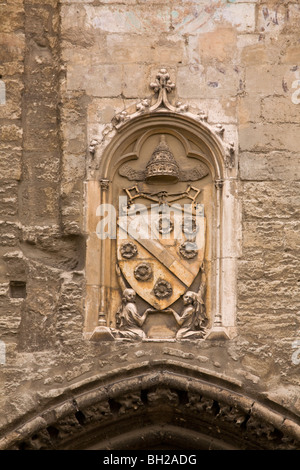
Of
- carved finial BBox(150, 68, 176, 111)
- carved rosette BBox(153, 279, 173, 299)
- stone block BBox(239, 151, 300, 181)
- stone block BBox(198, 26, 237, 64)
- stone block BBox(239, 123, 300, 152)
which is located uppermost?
stone block BBox(198, 26, 237, 64)

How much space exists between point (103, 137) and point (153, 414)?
2.25m

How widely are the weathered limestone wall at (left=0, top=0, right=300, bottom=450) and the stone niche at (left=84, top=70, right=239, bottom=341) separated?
0.10 meters

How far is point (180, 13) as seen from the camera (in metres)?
11.1

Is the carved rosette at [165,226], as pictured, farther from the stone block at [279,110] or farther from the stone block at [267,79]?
the stone block at [267,79]

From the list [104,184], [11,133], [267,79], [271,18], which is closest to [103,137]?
[104,184]

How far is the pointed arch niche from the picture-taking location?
10.7m

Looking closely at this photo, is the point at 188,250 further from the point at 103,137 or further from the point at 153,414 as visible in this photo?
the point at 153,414

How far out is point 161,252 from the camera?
10789 millimetres

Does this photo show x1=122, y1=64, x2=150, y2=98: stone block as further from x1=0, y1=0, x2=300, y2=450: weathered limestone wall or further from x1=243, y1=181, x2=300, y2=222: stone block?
x1=243, y1=181, x2=300, y2=222: stone block

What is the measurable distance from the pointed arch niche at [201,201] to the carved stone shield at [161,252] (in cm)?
9

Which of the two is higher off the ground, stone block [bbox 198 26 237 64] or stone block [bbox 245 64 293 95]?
stone block [bbox 198 26 237 64]

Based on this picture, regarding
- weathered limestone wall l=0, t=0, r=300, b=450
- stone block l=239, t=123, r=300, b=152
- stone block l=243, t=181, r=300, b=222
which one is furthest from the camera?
stone block l=239, t=123, r=300, b=152

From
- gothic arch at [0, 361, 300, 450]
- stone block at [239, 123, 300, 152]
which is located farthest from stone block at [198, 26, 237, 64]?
gothic arch at [0, 361, 300, 450]
